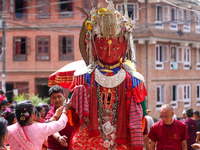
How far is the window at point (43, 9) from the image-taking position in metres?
20.3

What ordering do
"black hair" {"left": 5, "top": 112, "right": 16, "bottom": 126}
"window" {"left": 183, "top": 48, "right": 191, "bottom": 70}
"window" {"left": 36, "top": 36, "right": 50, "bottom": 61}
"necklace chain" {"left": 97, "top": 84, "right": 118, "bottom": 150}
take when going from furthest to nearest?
"window" {"left": 183, "top": 48, "right": 191, "bottom": 70} < "window" {"left": 36, "top": 36, "right": 50, "bottom": 61} < "black hair" {"left": 5, "top": 112, "right": 16, "bottom": 126} < "necklace chain" {"left": 97, "top": 84, "right": 118, "bottom": 150}

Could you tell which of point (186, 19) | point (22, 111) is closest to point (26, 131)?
point (22, 111)

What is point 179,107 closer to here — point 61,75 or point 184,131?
point 61,75

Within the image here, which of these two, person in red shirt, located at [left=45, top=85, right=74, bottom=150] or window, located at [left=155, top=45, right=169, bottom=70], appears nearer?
person in red shirt, located at [left=45, top=85, right=74, bottom=150]

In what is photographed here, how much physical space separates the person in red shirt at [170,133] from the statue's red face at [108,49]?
1.25m

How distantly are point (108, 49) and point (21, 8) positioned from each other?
1734cm

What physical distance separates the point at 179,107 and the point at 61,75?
1419 centimetres

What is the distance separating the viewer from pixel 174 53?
2103 centimetres

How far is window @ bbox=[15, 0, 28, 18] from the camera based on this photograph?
20.6 m

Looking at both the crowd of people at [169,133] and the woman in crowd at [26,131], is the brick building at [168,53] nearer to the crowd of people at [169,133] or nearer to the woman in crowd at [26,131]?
the crowd of people at [169,133]

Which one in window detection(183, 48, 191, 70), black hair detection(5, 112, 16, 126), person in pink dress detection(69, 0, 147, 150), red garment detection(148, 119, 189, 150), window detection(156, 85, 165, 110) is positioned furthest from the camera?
window detection(183, 48, 191, 70)

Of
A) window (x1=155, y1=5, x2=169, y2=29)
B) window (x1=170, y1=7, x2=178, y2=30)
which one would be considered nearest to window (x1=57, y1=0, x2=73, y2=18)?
window (x1=155, y1=5, x2=169, y2=29)

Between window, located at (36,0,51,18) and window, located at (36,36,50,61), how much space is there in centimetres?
159

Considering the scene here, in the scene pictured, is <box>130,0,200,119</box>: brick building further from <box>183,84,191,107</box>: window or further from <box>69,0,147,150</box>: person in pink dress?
<box>69,0,147,150</box>: person in pink dress
